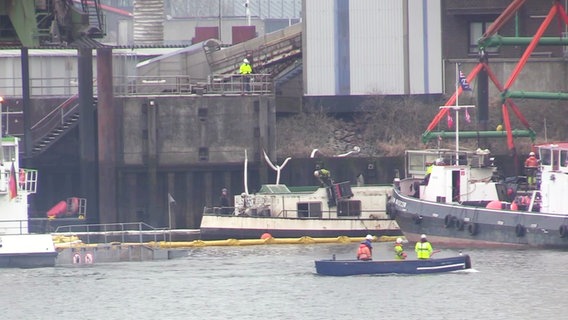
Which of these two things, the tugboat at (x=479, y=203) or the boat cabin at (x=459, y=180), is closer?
the tugboat at (x=479, y=203)

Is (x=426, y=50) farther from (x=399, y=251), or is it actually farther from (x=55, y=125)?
(x=399, y=251)

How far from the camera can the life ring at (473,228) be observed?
7412cm

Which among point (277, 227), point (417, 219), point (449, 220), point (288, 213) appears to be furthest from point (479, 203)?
point (277, 227)

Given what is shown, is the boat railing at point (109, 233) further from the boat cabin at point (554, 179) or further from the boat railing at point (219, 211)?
the boat cabin at point (554, 179)

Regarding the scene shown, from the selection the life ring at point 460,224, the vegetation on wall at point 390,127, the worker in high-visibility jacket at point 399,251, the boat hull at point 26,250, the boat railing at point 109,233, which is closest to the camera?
the worker in high-visibility jacket at point 399,251

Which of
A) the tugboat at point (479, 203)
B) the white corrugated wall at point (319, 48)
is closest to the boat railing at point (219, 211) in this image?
the tugboat at point (479, 203)

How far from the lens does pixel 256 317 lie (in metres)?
61.8

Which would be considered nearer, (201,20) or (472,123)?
(472,123)

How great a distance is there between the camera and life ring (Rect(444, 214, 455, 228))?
74.7 metres

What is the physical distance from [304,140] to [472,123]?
6.61m

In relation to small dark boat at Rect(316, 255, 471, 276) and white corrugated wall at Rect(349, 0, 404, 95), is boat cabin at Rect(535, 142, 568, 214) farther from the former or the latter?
white corrugated wall at Rect(349, 0, 404, 95)

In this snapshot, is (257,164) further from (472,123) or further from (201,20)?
(201,20)

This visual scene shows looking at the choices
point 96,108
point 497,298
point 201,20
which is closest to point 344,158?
point 96,108

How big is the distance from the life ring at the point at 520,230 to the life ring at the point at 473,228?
1.59 m
